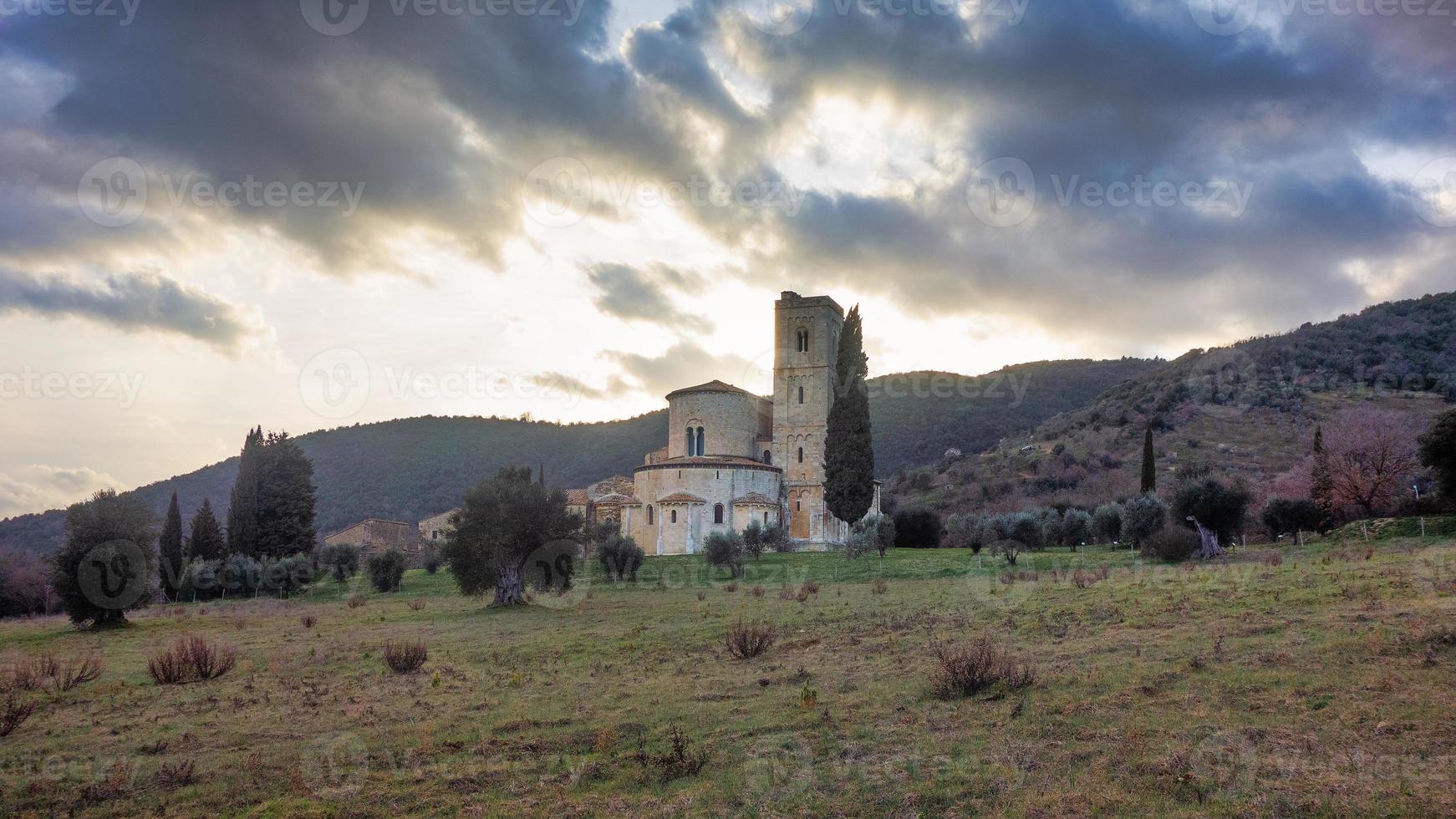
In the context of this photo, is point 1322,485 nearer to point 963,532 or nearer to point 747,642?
point 963,532

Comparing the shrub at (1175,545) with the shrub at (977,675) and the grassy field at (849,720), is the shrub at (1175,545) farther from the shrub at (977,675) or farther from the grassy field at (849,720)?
the shrub at (977,675)

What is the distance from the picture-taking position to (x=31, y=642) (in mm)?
23016

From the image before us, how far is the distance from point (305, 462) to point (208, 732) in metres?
44.1

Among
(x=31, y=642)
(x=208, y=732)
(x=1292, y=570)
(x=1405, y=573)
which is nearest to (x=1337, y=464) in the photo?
(x=1292, y=570)

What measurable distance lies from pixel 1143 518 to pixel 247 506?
45.9 m

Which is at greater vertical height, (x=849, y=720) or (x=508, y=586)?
(x=508, y=586)

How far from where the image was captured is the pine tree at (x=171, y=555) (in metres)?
42.7

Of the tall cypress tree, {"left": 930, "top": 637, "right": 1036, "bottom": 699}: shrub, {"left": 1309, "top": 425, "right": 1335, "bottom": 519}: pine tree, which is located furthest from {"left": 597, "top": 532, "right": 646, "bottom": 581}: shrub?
{"left": 930, "top": 637, "right": 1036, "bottom": 699}: shrub

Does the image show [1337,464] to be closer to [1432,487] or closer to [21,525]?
[1432,487]

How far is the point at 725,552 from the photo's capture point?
3644cm

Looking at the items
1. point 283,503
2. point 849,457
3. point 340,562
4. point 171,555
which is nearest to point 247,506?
point 283,503

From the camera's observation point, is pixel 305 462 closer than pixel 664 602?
No

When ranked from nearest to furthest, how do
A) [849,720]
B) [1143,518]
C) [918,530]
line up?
[849,720], [1143,518], [918,530]

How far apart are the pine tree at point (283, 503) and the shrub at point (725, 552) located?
86.6ft
